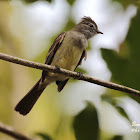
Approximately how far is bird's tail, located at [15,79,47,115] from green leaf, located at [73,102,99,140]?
1.19 meters

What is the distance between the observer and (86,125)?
2.55 meters

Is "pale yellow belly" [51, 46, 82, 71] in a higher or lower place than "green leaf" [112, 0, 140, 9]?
lower

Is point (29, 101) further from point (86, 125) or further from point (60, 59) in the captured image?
point (86, 125)

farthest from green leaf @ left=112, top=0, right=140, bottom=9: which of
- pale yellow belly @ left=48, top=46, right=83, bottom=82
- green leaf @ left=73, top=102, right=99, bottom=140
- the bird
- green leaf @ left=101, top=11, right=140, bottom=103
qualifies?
green leaf @ left=73, top=102, right=99, bottom=140

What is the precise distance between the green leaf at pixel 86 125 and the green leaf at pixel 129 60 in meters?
0.48

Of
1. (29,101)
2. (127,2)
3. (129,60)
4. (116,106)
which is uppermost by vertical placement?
(127,2)

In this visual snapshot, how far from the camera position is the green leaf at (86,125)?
2496mm

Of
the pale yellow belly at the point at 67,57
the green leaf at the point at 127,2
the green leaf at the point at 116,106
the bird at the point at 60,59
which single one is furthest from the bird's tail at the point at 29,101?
the green leaf at the point at 127,2

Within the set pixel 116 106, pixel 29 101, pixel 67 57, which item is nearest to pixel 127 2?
pixel 67 57

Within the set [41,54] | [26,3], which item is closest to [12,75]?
[41,54]

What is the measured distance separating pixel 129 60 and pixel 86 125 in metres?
0.79

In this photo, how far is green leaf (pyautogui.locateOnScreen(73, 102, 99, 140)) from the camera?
8.19ft

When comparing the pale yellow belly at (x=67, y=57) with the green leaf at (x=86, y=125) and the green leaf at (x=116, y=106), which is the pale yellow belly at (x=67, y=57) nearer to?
the green leaf at (x=116, y=106)

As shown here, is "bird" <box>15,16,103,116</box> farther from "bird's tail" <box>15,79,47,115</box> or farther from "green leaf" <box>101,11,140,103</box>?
"green leaf" <box>101,11,140,103</box>
